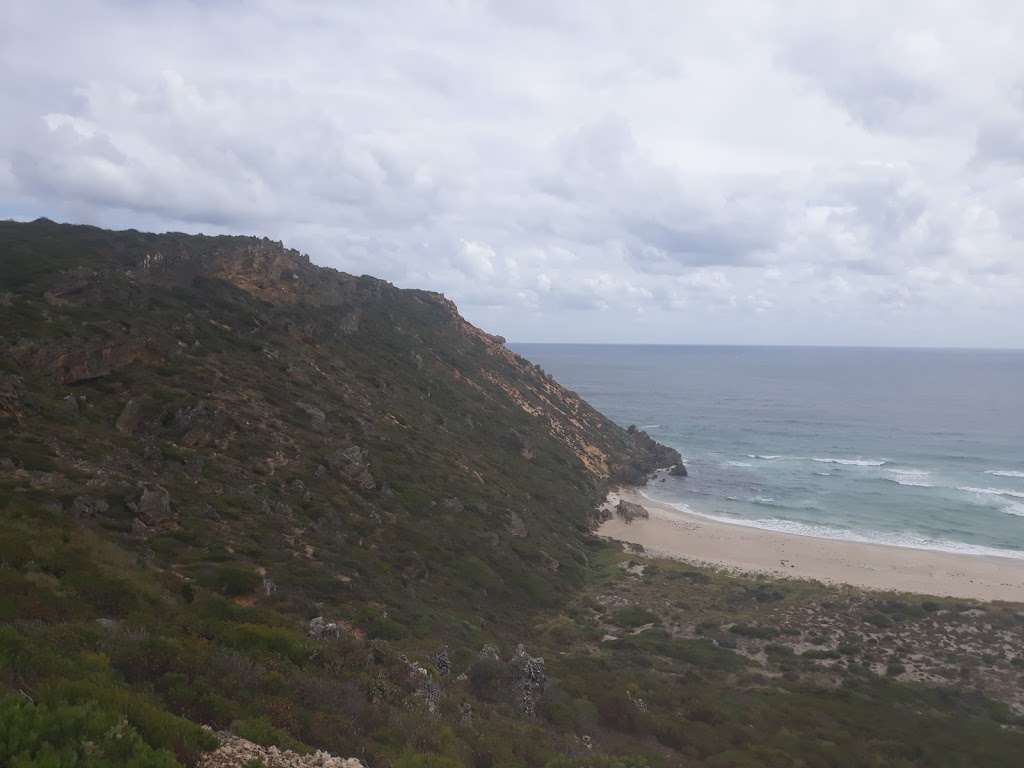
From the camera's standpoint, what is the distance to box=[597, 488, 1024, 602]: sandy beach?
4606cm

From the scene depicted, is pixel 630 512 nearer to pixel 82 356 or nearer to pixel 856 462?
pixel 82 356

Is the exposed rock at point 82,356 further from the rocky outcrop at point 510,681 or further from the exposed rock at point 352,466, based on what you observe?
the rocky outcrop at point 510,681

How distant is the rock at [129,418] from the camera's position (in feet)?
102

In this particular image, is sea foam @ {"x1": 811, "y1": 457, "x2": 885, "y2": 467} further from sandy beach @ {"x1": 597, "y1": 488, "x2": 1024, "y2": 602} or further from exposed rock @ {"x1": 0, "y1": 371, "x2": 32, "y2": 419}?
exposed rock @ {"x1": 0, "y1": 371, "x2": 32, "y2": 419}

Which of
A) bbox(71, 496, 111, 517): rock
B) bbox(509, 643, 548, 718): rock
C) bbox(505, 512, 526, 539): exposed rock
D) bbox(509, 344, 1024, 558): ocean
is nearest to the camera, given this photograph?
bbox(509, 643, 548, 718): rock

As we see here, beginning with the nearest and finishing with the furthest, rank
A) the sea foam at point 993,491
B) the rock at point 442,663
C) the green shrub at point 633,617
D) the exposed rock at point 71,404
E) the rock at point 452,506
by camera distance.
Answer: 1. the rock at point 442,663
2. the exposed rock at point 71,404
3. the green shrub at point 633,617
4. the rock at point 452,506
5. the sea foam at point 993,491

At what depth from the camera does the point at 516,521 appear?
148ft

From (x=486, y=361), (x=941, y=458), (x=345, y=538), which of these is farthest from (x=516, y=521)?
(x=941, y=458)

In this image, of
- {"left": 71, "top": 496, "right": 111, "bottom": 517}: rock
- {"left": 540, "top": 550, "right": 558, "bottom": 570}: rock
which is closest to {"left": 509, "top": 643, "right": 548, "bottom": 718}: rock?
{"left": 71, "top": 496, "right": 111, "bottom": 517}: rock

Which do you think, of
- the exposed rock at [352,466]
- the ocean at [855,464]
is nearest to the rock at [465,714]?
the exposed rock at [352,466]

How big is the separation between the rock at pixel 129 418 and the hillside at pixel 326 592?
0.16 meters

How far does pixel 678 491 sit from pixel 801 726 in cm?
5544

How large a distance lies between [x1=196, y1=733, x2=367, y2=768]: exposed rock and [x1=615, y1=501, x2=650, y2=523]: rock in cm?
5396

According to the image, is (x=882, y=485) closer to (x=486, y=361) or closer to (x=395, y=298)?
(x=486, y=361)
